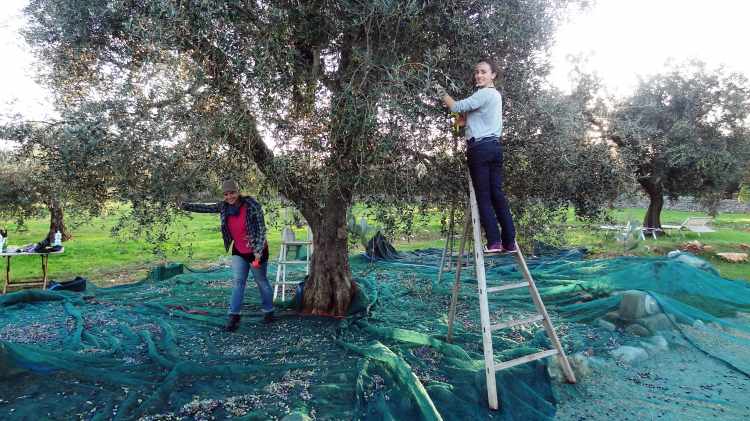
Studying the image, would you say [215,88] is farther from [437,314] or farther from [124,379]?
[437,314]

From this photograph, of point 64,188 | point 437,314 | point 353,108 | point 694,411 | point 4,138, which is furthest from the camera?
point 437,314

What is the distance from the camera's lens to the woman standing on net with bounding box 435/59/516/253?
15.3 feet

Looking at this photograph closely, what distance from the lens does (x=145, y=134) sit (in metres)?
5.15

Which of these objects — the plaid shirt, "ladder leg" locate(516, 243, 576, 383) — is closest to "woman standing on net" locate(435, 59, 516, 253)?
"ladder leg" locate(516, 243, 576, 383)

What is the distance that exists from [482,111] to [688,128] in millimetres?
15502

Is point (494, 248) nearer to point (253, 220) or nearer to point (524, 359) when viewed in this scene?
point (524, 359)

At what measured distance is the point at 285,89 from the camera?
4.95 metres

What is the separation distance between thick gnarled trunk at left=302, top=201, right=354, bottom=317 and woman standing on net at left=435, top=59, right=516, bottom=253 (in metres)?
3.35

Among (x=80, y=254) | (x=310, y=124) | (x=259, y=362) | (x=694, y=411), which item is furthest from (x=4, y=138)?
(x=80, y=254)

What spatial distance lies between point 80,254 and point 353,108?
17175mm

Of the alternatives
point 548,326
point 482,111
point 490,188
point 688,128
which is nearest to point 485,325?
point 548,326

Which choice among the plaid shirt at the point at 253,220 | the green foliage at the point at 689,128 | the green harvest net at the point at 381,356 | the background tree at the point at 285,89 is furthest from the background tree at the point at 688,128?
the plaid shirt at the point at 253,220

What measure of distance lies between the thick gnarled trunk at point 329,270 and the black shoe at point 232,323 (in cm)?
132

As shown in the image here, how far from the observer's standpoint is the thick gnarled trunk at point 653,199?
18438mm
